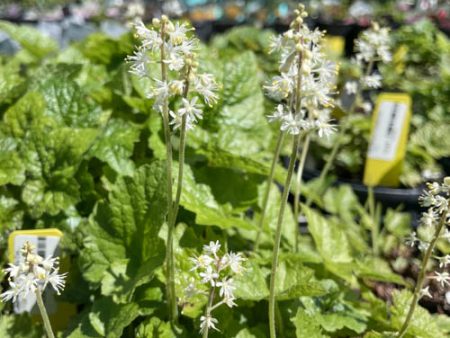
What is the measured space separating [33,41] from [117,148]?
49.5 inches

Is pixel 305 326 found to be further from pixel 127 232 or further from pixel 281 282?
pixel 127 232

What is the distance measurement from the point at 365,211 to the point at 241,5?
7.09 metres

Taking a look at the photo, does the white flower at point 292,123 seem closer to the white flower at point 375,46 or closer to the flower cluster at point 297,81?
the flower cluster at point 297,81

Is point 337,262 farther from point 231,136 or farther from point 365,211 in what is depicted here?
point 365,211

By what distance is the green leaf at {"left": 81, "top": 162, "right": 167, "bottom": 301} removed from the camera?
127cm

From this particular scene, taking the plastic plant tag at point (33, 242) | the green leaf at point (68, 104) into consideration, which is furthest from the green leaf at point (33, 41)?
the plastic plant tag at point (33, 242)

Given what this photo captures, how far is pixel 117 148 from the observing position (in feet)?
5.03

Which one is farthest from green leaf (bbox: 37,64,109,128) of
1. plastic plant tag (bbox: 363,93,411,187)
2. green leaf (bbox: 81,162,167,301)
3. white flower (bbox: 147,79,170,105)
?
plastic plant tag (bbox: 363,93,411,187)

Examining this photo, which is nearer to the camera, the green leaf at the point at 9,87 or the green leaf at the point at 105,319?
the green leaf at the point at 105,319

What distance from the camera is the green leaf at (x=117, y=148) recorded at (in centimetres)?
152

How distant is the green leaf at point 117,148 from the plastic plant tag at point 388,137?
1.06 m

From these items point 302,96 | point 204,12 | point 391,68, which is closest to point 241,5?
point 204,12

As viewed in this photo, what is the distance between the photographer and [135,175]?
1.32 metres

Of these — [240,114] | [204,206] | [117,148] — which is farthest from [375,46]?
[117,148]
